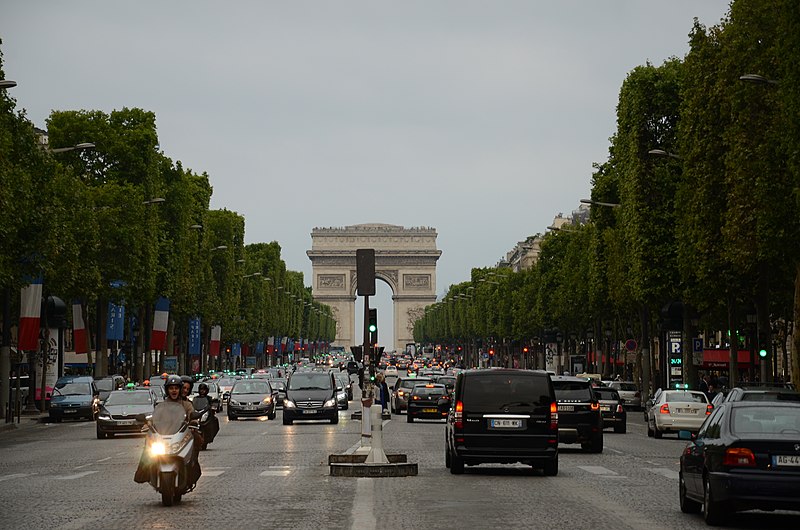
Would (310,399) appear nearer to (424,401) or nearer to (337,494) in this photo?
(424,401)

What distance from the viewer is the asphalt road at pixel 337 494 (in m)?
17.6

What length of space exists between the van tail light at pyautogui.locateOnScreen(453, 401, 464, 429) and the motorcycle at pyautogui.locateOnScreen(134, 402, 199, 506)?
6.15 m

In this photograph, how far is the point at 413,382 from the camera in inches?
2352

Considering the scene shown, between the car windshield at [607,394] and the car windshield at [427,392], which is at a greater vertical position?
the car windshield at [427,392]

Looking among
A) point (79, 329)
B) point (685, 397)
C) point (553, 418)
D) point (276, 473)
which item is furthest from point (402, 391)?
point (553, 418)

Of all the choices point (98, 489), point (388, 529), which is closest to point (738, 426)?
point (388, 529)

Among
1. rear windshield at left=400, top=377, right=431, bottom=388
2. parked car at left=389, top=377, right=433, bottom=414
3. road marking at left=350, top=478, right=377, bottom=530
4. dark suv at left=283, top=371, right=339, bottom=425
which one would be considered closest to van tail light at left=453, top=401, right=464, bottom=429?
road marking at left=350, top=478, right=377, bottom=530

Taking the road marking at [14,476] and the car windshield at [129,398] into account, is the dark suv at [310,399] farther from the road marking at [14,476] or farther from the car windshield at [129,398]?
the road marking at [14,476]

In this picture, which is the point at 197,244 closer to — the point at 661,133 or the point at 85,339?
the point at 85,339

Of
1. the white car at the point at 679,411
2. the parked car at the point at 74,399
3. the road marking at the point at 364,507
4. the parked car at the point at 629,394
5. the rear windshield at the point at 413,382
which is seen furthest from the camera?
the parked car at the point at 629,394

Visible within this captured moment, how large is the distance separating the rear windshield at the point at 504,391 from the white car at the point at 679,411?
61.9 feet

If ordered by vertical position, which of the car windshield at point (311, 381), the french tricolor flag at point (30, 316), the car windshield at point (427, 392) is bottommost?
the car windshield at point (427, 392)

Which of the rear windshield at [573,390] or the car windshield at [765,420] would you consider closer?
the car windshield at [765,420]

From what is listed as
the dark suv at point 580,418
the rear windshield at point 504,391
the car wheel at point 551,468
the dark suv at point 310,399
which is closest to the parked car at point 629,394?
the dark suv at point 310,399
